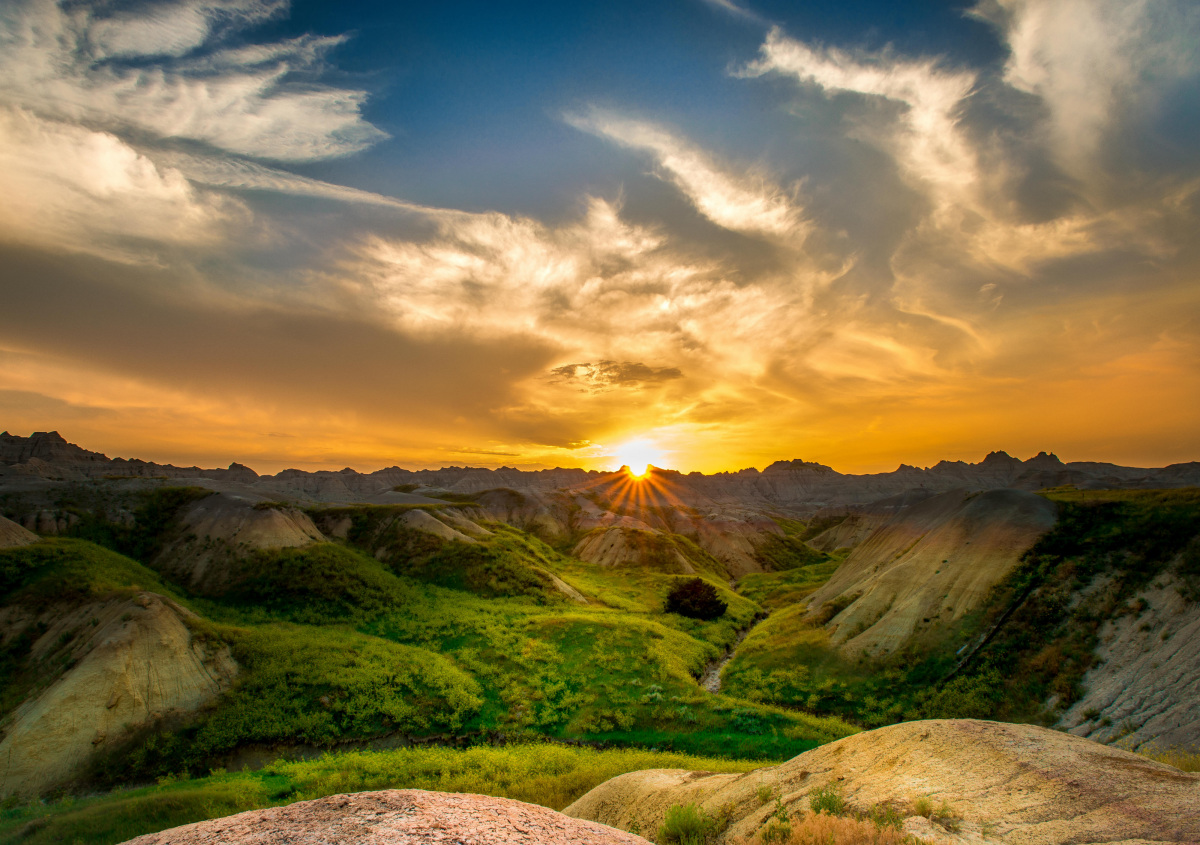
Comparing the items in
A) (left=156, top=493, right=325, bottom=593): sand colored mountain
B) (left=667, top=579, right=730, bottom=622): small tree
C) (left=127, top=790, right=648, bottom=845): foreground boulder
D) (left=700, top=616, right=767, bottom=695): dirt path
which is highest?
(left=127, top=790, right=648, bottom=845): foreground boulder

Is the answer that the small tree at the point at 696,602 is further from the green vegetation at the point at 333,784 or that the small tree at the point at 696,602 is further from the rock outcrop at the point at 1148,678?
the rock outcrop at the point at 1148,678

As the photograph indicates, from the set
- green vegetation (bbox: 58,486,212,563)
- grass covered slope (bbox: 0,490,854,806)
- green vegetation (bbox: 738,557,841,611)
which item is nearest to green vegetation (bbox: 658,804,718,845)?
grass covered slope (bbox: 0,490,854,806)

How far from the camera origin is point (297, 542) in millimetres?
47719

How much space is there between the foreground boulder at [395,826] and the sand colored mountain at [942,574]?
30397 millimetres

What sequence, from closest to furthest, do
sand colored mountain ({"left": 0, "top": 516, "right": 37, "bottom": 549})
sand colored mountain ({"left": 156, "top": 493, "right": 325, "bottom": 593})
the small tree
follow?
sand colored mountain ({"left": 0, "top": 516, "right": 37, "bottom": 549}) → sand colored mountain ({"left": 156, "top": 493, "right": 325, "bottom": 593}) → the small tree

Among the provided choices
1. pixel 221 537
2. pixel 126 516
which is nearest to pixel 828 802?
pixel 221 537

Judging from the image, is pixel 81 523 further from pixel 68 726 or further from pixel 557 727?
pixel 557 727

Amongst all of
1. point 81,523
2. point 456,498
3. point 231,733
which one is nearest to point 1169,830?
point 231,733

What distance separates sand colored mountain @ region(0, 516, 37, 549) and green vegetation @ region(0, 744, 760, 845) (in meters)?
26.9

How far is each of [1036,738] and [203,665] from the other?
34.4m

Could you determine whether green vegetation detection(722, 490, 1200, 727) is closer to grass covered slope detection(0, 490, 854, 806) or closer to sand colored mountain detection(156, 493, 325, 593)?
grass covered slope detection(0, 490, 854, 806)

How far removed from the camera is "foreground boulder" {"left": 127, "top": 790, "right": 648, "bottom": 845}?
6352 mm

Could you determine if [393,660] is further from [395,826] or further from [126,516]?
[126,516]

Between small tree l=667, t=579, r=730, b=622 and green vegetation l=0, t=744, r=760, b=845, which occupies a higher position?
green vegetation l=0, t=744, r=760, b=845
